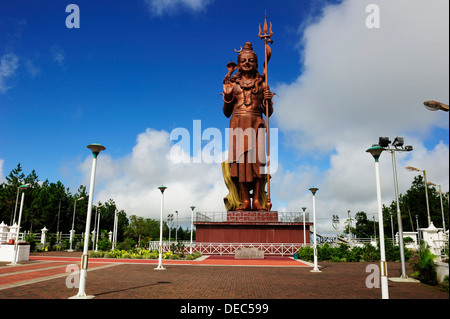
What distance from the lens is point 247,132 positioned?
3088 cm

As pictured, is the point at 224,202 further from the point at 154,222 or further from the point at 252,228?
the point at 154,222

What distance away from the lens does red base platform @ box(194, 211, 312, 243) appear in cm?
2897

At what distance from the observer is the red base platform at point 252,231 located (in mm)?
28969

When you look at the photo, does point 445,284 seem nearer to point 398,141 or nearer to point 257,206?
point 398,141

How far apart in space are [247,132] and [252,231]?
895 cm

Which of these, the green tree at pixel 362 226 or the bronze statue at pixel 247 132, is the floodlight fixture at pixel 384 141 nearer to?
the bronze statue at pixel 247 132

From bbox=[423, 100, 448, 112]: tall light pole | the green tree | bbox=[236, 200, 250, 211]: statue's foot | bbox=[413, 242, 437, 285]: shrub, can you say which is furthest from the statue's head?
the green tree

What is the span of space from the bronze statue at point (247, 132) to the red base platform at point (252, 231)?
1698 millimetres

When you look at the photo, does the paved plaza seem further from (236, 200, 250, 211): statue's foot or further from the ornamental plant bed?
(236, 200, 250, 211): statue's foot

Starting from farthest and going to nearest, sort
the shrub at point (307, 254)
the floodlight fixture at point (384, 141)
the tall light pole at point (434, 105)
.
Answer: the shrub at point (307, 254) → the floodlight fixture at point (384, 141) → the tall light pole at point (434, 105)

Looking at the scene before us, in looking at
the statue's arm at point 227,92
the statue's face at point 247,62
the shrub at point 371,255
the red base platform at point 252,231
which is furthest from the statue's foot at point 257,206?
the statue's face at point 247,62

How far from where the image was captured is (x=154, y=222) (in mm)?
87500

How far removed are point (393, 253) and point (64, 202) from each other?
5843 cm
